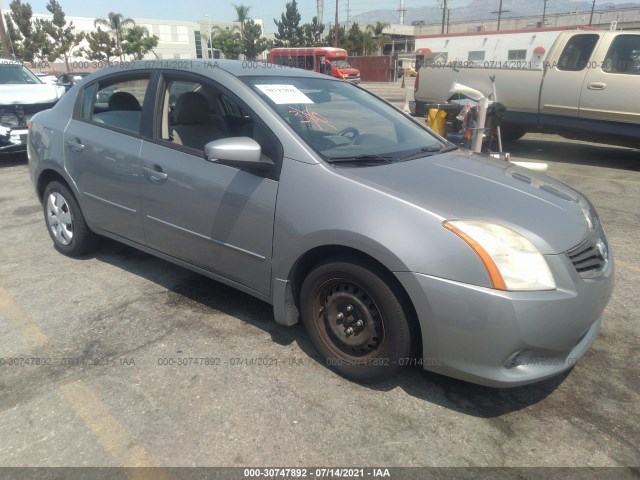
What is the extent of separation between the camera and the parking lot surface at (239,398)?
2.18 meters

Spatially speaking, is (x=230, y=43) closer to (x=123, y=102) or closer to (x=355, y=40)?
(x=355, y=40)

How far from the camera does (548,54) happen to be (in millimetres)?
8312

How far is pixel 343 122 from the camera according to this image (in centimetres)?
328

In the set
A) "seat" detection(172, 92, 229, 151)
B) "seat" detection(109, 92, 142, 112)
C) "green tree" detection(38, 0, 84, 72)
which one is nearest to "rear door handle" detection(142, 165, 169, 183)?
"seat" detection(172, 92, 229, 151)

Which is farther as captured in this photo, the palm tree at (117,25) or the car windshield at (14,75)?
the palm tree at (117,25)

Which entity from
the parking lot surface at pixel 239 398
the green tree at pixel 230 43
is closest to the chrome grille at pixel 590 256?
the parking lot surface at pixel 239 398

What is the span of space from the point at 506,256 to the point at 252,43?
243 feet

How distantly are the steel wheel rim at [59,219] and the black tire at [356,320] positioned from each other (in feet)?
8.37

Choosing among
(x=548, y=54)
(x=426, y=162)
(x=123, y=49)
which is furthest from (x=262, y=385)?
(x=123, y=49)

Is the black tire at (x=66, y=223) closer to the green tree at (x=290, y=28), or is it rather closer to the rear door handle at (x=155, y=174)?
the rear door handle at (x=155, y=174)

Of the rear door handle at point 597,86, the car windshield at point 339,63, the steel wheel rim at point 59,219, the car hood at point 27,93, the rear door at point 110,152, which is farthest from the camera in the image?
the car windshield at point 339,63

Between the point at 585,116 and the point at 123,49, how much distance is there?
2481 inches

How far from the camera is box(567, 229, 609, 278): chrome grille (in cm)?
234

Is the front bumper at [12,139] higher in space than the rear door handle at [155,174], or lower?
lower
